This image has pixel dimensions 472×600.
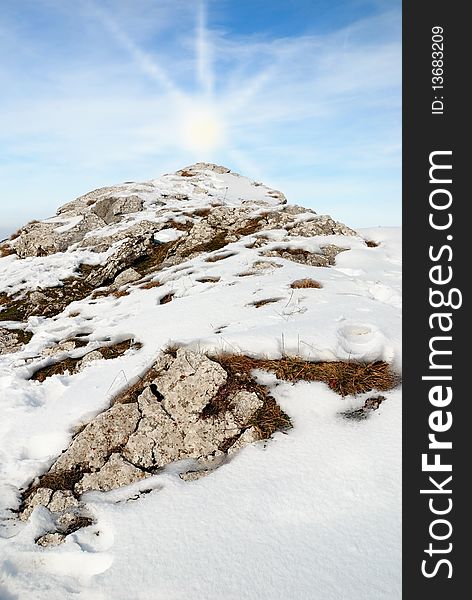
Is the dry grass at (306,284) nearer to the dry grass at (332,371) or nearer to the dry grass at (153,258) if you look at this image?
the dry grass at (332,371)

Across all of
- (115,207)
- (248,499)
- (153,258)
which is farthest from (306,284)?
(115,207)

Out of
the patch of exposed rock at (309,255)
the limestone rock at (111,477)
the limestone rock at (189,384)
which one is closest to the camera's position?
the limestone rock at (111,477)

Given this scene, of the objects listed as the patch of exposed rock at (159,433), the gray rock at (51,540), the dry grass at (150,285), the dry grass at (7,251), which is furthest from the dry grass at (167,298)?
the dry grass at (7,251)

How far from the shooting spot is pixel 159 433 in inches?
231

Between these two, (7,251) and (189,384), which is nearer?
(189,384)

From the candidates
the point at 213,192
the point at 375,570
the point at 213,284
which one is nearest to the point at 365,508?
the point at 375,570

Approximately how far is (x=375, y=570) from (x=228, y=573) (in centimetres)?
135

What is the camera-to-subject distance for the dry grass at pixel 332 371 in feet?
20.5

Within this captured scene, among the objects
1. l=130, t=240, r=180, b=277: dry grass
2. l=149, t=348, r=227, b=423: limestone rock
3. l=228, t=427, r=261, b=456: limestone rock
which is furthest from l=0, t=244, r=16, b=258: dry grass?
l=228, t=427, r=261, b=456: limestone rock

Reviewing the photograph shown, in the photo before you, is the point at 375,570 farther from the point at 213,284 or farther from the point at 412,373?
the point at 213,284

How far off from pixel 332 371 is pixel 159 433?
277 centimetres

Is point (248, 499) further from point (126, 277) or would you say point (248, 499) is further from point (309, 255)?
point (126, 277)

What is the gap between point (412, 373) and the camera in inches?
176

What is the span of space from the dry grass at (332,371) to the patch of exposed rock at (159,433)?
377 millimetres
